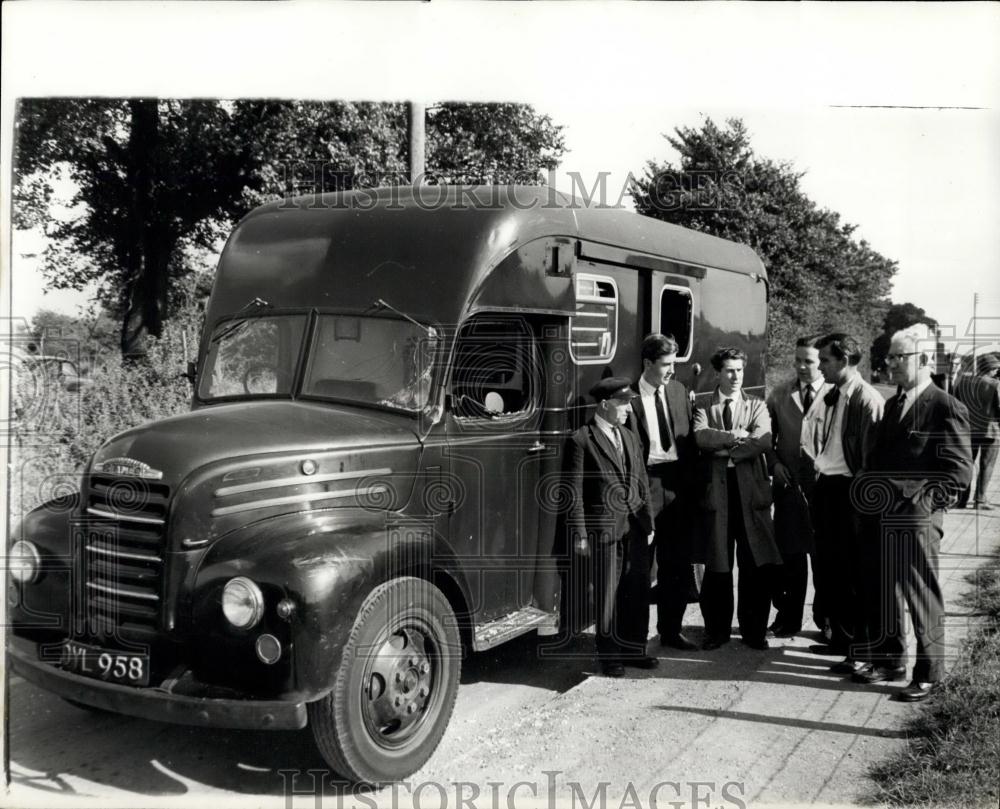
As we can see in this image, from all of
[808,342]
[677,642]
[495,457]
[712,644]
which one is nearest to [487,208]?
[495,457]

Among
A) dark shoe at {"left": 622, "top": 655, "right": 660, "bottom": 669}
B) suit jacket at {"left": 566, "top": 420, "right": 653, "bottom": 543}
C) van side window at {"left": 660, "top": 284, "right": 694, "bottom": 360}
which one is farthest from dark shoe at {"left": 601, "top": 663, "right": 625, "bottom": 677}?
van side window at {"left": 660, "top": 284, "right": 694, "bottom": 360}

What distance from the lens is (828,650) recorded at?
264 inches

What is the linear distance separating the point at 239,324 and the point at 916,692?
475 centimetres

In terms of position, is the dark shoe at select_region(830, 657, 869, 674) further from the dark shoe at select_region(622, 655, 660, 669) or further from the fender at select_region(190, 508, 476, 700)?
the fender at select_region(190, 508, 476, 700)

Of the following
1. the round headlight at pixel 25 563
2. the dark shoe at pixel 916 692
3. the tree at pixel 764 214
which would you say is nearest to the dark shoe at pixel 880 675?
the dark shoe at pixel 916 692

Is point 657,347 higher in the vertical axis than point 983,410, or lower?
higher

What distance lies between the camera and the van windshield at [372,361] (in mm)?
5239

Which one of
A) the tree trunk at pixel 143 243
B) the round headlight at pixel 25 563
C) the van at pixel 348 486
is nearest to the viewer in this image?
the van at pixel 348 486

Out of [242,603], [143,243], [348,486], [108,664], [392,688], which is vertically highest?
[143,243]

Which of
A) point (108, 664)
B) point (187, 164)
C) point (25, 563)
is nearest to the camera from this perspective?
point (108, 664)

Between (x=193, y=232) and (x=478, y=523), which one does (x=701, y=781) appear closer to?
(x=478, y=523)

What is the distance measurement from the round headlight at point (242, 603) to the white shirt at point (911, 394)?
4039 millimetres

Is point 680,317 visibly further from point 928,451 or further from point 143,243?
point 143,243

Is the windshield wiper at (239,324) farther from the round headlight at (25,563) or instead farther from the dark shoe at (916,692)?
the dark shoe at (916,692)
